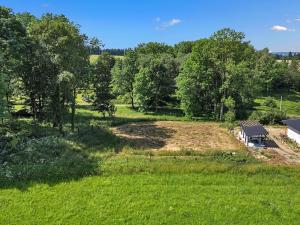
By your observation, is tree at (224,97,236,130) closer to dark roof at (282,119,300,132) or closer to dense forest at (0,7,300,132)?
dense forest at (0,7,300,132)

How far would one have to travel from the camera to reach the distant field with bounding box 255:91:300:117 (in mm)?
59706

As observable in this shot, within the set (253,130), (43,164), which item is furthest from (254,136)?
(43,164)

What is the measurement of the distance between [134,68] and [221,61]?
18192 mm

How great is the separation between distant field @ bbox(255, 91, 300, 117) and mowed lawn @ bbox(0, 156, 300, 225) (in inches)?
1342


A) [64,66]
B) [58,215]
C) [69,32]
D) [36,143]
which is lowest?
[58,215]

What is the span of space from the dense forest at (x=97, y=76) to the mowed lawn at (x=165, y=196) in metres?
10.8

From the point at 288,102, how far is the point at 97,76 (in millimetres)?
46646

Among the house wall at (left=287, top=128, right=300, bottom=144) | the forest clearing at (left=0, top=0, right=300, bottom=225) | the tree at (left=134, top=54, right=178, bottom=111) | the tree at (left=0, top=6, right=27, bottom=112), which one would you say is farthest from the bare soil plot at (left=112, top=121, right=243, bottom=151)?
the tree at (left=0, top=6, right=27, bottom=112)

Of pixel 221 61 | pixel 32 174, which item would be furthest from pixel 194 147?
pixel 221 61

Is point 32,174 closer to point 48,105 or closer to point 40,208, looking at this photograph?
point 40,208

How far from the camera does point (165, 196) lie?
2211 cm

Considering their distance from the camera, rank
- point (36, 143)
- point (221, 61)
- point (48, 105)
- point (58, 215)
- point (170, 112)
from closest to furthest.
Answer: point (58, 215), point (36, 143), point (48, 105), point (221, 61), point (170, 112)

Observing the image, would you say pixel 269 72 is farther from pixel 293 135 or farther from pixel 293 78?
pixel 293 135

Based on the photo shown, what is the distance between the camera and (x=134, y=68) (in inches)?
2453
